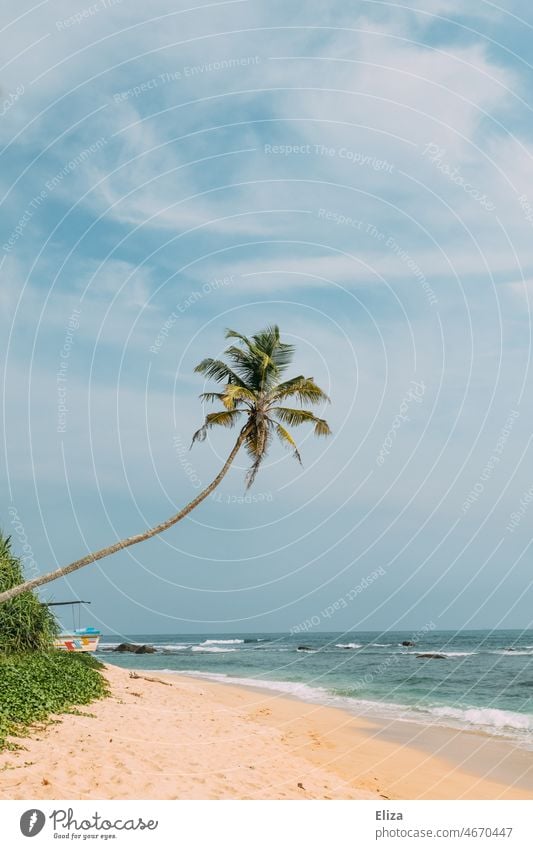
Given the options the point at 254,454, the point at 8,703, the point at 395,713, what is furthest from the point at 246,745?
the point at 395,713

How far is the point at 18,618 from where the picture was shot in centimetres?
2014

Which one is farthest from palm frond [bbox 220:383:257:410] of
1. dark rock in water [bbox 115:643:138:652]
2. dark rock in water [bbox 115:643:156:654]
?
dark rock in water [bbox 115:643:138:652]

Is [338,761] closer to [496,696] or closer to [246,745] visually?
[246,745]

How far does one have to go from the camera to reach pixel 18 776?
28.6 ft

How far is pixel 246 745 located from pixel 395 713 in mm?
11329

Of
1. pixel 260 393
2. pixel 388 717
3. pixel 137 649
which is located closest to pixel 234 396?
pixel 260 393

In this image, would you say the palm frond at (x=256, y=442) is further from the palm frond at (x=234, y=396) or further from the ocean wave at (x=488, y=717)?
the ocean wave at (x=488, y=717)

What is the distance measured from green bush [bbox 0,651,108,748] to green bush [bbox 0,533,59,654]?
408 mm

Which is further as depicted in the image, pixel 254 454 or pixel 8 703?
pixel 254 454

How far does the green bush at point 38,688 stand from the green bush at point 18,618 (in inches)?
16.1

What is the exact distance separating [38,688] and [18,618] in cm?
619

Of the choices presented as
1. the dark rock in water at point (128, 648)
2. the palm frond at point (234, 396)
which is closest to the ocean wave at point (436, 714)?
the palm frond at point (234, 396)

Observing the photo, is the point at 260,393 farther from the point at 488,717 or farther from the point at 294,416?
the point at 488,717

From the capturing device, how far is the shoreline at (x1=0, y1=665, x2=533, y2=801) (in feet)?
30.4
